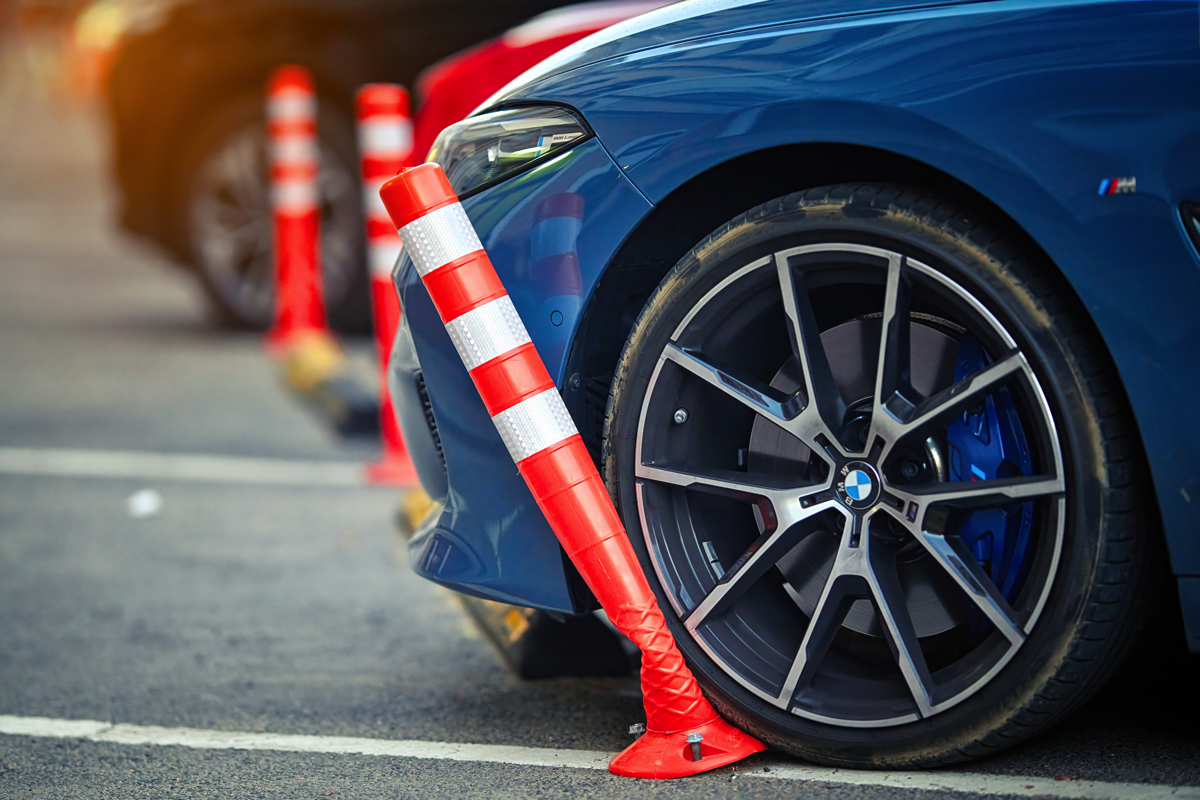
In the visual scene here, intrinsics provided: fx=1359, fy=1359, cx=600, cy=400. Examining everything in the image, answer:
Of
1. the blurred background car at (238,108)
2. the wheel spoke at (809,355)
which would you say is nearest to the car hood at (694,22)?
the wheel spoke at (809,355)

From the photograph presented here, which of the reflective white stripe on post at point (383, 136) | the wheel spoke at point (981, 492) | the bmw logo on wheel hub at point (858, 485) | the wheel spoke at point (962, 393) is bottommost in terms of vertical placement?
the bmw logo on wheel hub at point (858, 485)

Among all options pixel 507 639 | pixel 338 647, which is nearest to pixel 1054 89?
pixel 507 639

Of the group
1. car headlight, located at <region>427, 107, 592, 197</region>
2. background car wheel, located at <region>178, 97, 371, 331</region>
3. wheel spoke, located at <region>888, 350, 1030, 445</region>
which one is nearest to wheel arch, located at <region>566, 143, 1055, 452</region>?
car headlight, located at <region>427, 107, 592, 197</region>

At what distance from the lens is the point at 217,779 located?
8.22 ft

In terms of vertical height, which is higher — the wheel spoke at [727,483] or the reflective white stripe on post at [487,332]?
the reflective white stripe on post at [487,332]

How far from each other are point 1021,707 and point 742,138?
40.7 inches

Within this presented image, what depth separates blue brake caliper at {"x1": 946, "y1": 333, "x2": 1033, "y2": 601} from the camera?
90.3 inches

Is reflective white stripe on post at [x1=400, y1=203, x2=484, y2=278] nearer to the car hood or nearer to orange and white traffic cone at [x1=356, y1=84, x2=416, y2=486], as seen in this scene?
the car hood

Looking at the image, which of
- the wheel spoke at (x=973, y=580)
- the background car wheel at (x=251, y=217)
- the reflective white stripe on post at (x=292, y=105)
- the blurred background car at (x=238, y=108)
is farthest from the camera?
the background car wheel at (x=251, y=217)

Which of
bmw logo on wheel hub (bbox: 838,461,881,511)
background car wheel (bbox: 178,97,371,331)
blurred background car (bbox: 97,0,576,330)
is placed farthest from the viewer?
background car wheel (bbox: 178,97,371,331)

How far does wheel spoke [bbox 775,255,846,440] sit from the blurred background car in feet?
17.8

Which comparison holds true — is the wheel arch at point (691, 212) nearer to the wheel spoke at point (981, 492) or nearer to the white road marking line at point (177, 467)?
the wheel spoke at point (981, 492)

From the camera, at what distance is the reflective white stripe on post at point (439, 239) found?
96.1 inches

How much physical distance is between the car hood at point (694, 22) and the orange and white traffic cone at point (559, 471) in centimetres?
36
